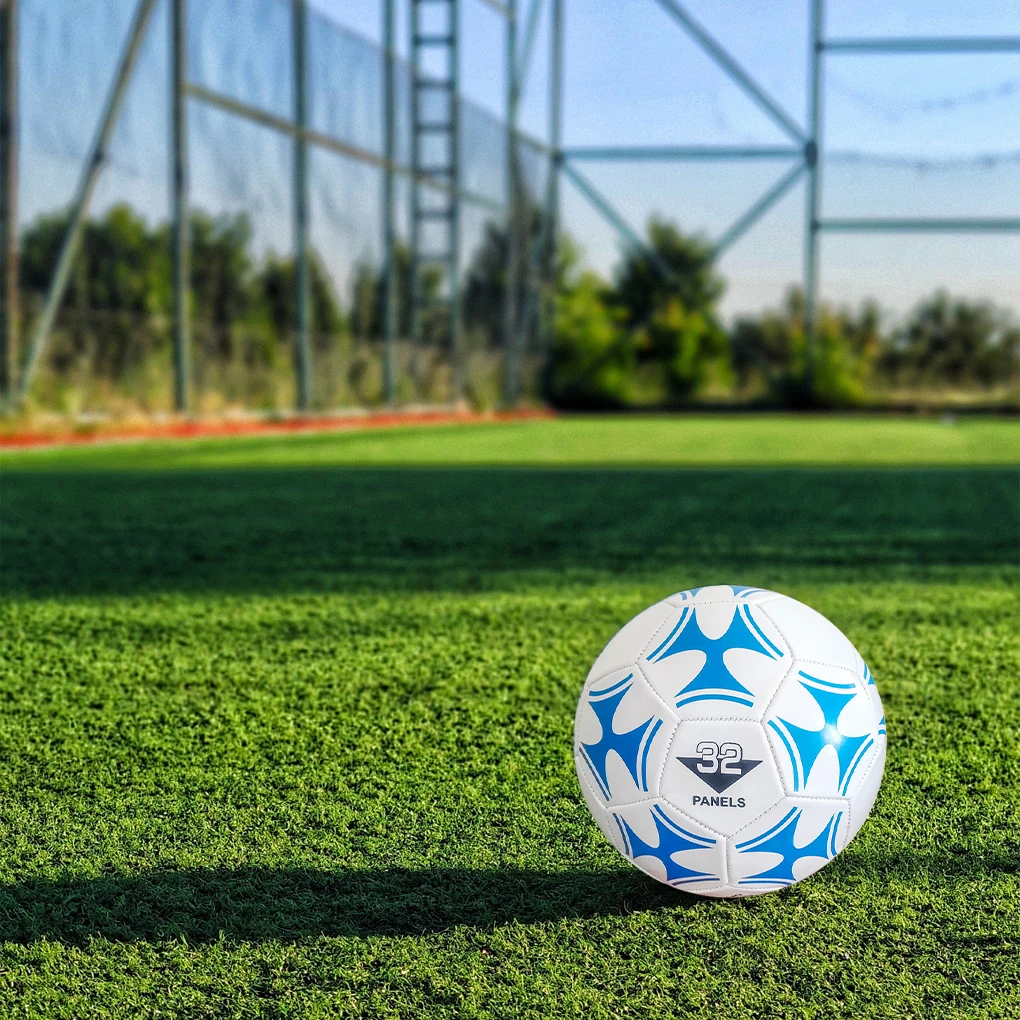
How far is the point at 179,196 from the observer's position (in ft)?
35.0

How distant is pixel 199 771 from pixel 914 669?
1473 millimetres


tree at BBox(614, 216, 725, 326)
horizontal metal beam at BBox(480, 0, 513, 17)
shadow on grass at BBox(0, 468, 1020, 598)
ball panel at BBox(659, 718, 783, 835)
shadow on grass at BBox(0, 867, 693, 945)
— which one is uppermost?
horizontal metal beam at BBox(480, 0, 513, 17)

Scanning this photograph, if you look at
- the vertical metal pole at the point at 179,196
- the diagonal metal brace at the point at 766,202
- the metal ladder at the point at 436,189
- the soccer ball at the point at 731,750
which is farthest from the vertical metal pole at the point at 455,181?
the soccer ball at the point at 731,750

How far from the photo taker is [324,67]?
13.5 m

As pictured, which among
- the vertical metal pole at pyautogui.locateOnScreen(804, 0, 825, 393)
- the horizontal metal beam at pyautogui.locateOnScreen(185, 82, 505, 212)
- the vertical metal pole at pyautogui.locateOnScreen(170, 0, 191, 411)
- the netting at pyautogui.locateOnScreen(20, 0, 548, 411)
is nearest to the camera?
the netting at pyautogui.locateOnScreen(20, 0, 548, 411)

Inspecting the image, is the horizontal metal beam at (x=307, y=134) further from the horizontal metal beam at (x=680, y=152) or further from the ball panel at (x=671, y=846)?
the ball panel at (x=671, y=846)

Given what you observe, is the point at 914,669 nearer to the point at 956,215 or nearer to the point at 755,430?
the point at 755,430

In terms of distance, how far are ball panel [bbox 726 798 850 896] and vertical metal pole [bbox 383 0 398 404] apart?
13757 millimetres

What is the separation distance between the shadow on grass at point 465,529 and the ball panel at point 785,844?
2162 mm

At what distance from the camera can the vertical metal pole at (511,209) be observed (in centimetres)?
1836

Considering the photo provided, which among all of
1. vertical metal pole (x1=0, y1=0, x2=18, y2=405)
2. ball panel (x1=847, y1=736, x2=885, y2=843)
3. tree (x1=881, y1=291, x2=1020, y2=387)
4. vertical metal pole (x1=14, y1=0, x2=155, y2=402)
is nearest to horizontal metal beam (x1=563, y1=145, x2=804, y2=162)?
tree (x1=881, y1=291, x2=1020, y2=387)

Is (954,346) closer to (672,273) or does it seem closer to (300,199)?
(672,273)

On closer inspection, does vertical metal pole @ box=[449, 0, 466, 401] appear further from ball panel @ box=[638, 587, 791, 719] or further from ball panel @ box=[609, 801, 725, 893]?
ball panel @ box=[609, 801, 725, 893]

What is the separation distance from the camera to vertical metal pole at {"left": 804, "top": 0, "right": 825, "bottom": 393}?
18.0 m
